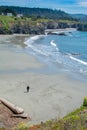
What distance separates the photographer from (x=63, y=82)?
36.1m

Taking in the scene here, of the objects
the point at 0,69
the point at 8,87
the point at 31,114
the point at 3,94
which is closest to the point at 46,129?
the point at 31,114

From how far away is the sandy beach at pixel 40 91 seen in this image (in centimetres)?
2483

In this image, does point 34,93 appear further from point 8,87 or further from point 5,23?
point 5,23

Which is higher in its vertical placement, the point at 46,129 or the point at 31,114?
the point at 46,129

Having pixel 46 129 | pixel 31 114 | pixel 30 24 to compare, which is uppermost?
pixel 46 129

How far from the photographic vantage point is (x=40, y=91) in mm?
30984

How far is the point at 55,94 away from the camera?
1187 inches

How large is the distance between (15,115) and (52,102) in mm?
6424

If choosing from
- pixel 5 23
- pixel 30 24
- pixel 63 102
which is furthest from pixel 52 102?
pixel 30 24

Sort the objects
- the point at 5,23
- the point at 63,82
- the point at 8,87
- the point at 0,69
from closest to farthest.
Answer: the point at 8,87
the point at 63,82
the point at 0,69
the point at 5,23

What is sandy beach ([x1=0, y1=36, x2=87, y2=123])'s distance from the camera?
24.8 metres

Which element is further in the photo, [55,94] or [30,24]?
[30,24]

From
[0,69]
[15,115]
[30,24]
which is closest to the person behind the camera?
[15,115]

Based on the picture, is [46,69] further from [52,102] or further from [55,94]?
[52,102]
